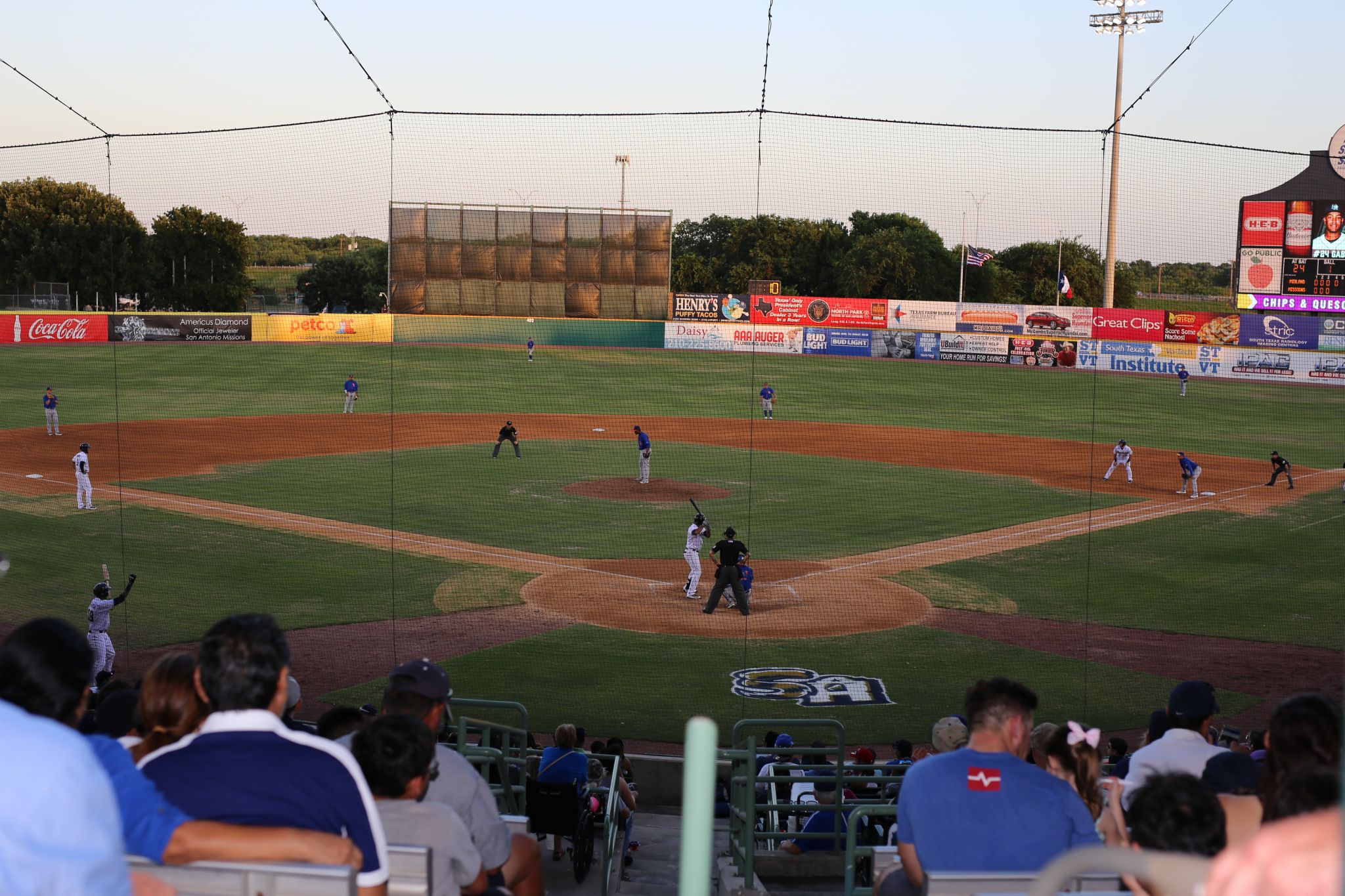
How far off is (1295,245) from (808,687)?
1019 inches

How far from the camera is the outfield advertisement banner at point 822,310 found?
5338 centimetres

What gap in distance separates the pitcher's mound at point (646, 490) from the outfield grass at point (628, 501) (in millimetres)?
397

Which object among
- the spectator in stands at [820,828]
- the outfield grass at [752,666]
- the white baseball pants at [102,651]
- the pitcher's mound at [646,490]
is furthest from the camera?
the pitcher's mound at [646,490]

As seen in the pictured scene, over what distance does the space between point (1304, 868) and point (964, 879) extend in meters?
2.02

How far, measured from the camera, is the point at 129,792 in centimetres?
313

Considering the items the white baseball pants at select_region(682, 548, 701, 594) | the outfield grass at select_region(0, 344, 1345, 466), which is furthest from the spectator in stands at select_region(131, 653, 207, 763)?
the outfield grass at select_region(0, 344, 1345, 466)

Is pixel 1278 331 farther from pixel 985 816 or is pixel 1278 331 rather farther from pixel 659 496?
pixel 985 816

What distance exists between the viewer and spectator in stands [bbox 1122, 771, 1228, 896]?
3.01 metres

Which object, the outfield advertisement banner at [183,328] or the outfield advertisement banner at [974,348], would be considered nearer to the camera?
the outfield advertisement banner at [183,328]

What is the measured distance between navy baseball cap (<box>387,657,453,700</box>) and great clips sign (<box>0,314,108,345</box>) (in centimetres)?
5140

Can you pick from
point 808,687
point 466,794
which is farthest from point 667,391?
point 466,794

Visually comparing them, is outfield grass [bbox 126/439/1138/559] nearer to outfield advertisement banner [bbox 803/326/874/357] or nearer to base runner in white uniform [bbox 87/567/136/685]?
base runner in white uniform [bbox 87/567/136/685]

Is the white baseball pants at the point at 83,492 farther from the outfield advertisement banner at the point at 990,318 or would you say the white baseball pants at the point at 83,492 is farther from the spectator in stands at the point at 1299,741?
the outfield advertisement banner at the point at 990,318

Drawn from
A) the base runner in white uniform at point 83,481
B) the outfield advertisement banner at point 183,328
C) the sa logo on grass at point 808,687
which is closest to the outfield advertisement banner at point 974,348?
the outfield advertisement banner at point 183,328
